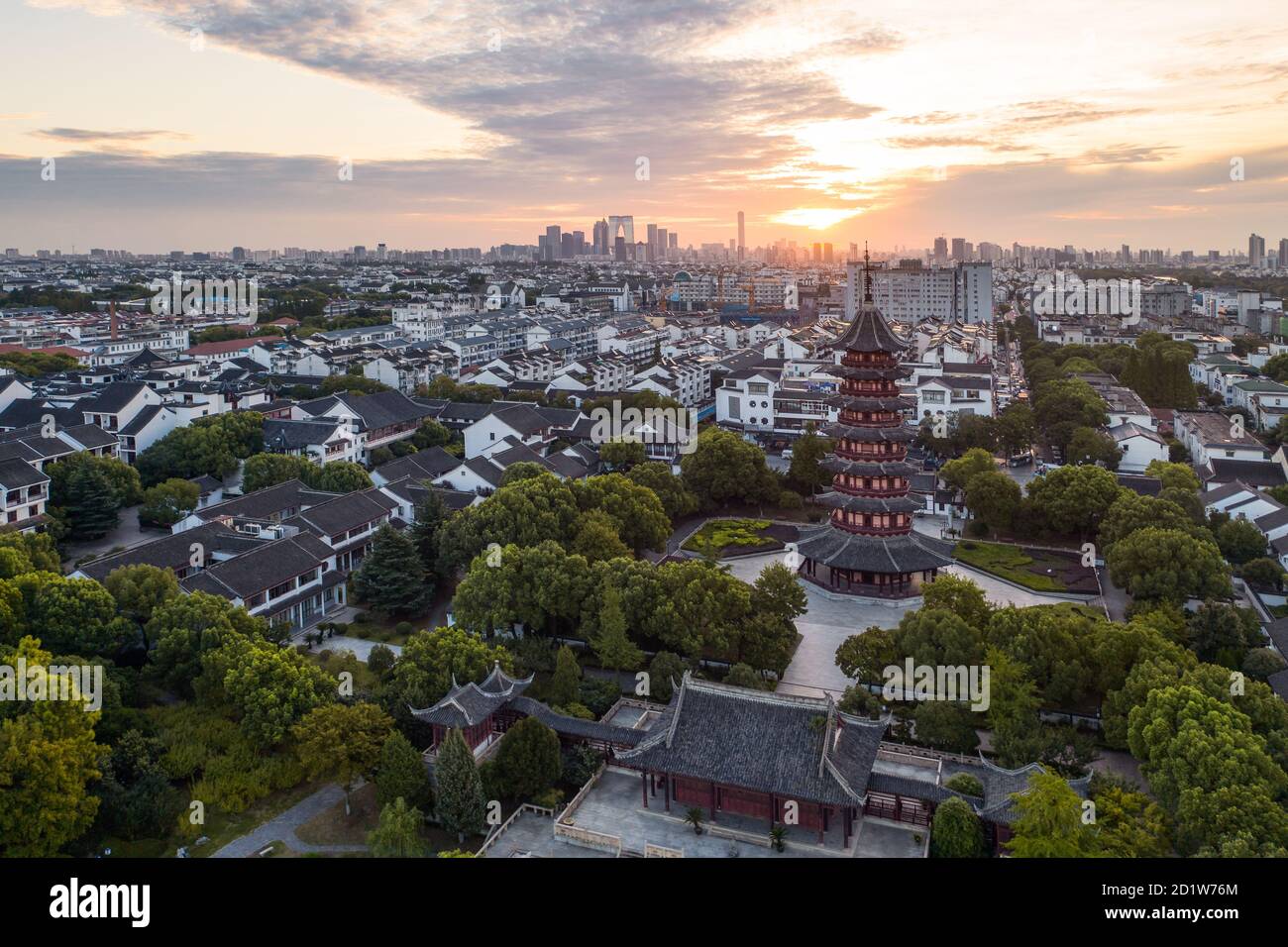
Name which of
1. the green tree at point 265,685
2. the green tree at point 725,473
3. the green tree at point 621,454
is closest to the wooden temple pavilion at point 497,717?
the green tree at point 265,685

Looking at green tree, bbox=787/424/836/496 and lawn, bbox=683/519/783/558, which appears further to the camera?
green tree, bbox=787/424/836/496

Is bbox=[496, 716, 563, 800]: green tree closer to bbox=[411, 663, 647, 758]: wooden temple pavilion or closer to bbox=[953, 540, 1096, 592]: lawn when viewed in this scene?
bbox=[411, 663, 647, 758]: wooden temple pavilion

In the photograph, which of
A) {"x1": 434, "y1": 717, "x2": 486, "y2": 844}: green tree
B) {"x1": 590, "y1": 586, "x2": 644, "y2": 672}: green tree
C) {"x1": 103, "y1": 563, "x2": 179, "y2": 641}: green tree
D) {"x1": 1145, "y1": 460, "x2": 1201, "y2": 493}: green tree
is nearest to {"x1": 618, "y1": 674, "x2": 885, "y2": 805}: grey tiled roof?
{"x1": 434, "y1": 717, "x2": 486, "y2": 844}: green tree

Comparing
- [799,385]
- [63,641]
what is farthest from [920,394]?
[63,641]

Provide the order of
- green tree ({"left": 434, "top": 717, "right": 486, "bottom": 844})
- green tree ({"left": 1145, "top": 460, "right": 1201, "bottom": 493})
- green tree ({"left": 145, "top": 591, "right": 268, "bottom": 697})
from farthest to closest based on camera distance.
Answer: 1. green tree ({"left": 1145, "top": 460, "right": 1201, "bottom": 493})
2. green tree ({"left": 145, "top": 591, "right": 268, "bottom": 697})
3. green tree ({"left": 434, "top": 717, "right": 486, "bottom": 844})

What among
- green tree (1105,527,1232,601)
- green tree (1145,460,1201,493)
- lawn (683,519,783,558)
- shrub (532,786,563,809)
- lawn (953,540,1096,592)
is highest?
green tree (1145,460,1201,493)

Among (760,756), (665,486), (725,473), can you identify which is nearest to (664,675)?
(760,756)

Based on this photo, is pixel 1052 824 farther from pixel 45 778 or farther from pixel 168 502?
pixel 168 502
